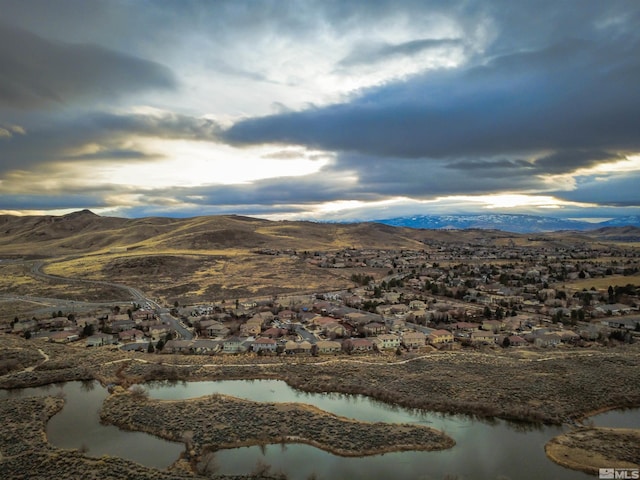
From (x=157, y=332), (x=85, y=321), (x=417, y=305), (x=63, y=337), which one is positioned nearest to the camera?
(x=63, y=337)

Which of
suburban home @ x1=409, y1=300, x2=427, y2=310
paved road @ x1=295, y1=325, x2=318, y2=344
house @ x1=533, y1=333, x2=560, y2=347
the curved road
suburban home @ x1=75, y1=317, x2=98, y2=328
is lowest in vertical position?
the curved road

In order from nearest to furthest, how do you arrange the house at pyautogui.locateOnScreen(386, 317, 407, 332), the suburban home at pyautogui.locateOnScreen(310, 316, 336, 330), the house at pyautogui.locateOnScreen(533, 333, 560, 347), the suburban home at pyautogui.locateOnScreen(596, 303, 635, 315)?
the house at pyautogui.locateOnScreen(533, 333, 560, 347)
the house at pyautogui.locateOnScreen(386, 317, 407, 332)
the suburban home at pyautogui.locateOnScreen(310, 316, 336, 330)
the suburban home at pyautogui.locateOnScreen(596, 303, 635, 315)

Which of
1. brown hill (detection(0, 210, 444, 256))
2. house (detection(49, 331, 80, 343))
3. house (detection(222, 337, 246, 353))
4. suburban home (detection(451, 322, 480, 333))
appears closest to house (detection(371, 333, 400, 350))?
suburban home (detection(451, 322, 480, 333))

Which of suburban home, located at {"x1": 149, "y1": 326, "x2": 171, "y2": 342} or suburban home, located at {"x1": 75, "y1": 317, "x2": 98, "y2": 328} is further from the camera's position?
suburban home, located at {"x1": 75, "y1": 317, "x2": 98, "y2": 328}

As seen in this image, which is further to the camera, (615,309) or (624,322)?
(615,309)

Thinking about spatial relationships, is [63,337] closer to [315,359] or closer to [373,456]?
[315,359]

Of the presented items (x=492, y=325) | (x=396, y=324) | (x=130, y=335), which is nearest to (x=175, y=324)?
(x=130, y=335)

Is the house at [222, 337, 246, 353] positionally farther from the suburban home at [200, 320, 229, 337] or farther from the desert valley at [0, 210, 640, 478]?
the suburban home at [200, 320, 229, 337]
